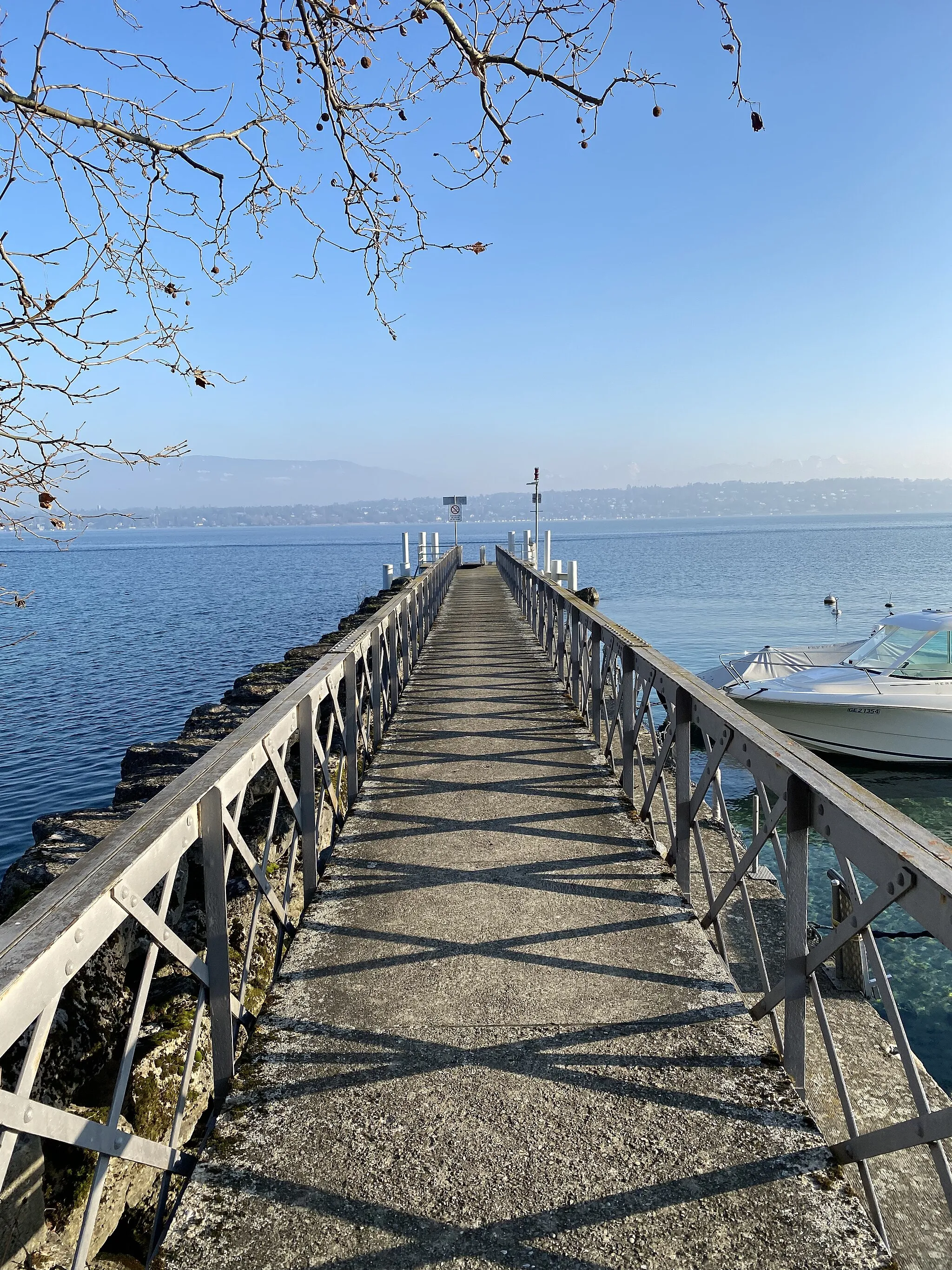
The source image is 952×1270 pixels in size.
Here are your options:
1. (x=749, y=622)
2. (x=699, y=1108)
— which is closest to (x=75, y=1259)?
(x=699, y=1108)

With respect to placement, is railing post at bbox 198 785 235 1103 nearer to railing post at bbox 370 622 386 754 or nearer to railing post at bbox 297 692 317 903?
railing post at bbox 297 692 317 903

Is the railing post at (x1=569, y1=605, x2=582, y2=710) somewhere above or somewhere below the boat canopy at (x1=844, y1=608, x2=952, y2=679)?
above

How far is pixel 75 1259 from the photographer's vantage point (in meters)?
2.10

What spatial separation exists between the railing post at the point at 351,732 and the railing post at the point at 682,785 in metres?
2.48

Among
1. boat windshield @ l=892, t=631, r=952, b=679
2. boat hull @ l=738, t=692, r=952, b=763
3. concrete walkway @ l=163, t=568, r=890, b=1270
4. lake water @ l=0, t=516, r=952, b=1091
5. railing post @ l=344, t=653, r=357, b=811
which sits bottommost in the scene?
lake water @ l=0, t=516, r=952, b=1091

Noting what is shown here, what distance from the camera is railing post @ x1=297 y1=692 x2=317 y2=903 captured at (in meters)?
4.59

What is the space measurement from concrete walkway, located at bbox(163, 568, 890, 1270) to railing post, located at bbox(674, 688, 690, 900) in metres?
0.13

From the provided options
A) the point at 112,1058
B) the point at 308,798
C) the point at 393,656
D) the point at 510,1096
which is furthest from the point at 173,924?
the point at 393,656

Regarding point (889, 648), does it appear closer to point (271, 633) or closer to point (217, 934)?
point (217, 934)

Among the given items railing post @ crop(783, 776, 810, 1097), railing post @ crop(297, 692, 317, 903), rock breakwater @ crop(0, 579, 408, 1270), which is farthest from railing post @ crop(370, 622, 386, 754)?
railing post @ crop(783, 776, 810, 1097)

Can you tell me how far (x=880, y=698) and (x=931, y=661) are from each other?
166 cm

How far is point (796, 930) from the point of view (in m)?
3.04

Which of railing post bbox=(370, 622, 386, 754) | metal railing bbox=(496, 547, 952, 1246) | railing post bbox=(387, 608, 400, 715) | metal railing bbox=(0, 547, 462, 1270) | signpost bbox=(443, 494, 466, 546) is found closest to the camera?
metal railing bbox=(0, 547, 462, 1270)

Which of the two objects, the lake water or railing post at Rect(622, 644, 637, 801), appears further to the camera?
the lake water
